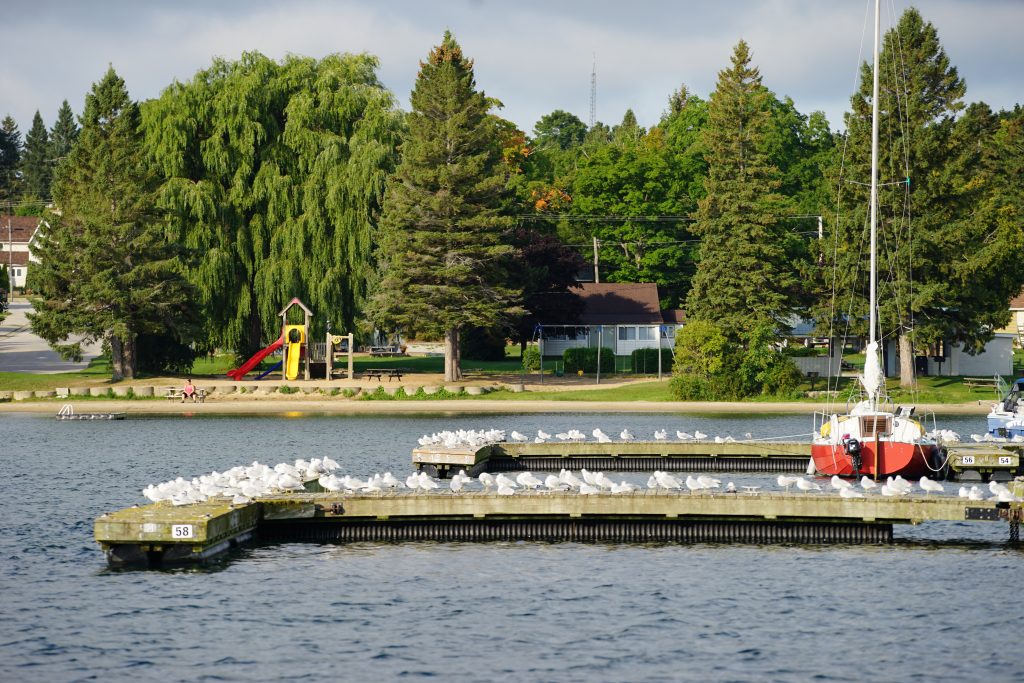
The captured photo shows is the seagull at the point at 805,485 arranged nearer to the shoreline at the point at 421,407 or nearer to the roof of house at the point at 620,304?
the shoreline at the point at 421,407

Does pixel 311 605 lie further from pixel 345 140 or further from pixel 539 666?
pixel 345 140

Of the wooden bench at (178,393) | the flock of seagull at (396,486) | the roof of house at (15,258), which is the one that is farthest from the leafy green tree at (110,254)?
the roof of house at (15,258)

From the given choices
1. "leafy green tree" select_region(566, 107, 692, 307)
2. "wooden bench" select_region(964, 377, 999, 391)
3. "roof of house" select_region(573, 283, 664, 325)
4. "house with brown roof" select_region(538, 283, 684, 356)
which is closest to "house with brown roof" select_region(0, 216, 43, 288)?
"leafy green tree" select_region(566, 107, 692, 307)

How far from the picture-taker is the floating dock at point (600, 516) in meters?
32.8

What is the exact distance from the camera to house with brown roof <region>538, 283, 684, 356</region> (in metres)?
Answer: 97.9

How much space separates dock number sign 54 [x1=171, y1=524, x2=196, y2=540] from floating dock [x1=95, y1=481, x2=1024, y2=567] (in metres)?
2.35

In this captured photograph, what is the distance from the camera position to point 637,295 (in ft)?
335

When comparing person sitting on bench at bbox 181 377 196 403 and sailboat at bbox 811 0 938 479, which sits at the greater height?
person sitting on bench at bbox 181 377 196 403

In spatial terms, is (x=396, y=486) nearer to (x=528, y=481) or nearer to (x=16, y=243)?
(x=528, y=481)

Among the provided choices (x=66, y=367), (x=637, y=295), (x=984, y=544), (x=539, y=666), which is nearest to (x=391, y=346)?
(x=637, y=295)

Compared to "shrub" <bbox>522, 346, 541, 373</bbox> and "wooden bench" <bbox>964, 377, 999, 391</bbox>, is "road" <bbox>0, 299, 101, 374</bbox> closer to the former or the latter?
"shrub" <bbox>522, 346, 541, 373</bbox>

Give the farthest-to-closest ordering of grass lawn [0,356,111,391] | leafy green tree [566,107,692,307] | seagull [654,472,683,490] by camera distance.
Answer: leafy green tree [566,107,692,307], grass lawn [0,356,111,391], seagull [654,472,683,490]

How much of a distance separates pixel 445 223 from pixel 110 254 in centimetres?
1877

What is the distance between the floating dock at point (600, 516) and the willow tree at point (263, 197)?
46598 mm
